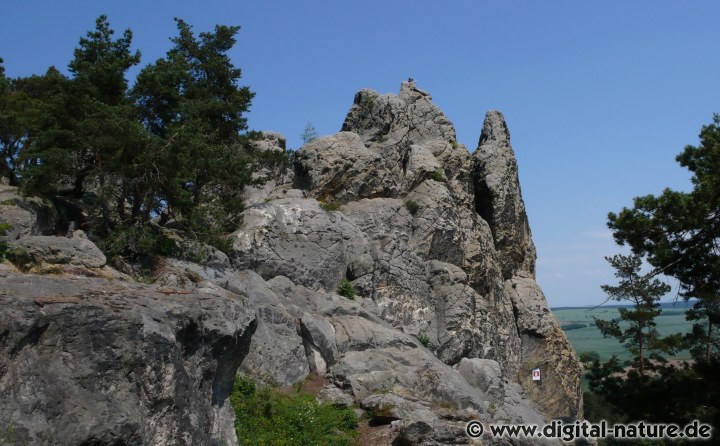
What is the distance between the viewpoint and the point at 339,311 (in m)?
26.0

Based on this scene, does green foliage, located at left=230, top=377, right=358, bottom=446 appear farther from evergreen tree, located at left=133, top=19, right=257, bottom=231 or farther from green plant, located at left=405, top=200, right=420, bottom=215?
green plant, located at left=405, top=200, right=420, bottom=215

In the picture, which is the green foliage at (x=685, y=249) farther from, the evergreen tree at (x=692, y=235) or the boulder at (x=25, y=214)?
the boulder at (x=25, y=214)

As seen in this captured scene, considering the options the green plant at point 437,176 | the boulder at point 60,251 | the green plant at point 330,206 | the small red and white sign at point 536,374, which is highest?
the green plant at point 437,176

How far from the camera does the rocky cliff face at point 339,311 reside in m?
12.7

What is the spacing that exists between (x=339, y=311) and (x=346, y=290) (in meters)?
2.64

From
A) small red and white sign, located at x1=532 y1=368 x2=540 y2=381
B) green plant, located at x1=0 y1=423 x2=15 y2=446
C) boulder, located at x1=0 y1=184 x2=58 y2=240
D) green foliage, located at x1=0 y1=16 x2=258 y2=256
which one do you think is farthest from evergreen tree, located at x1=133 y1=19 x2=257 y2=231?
small red and white sign, located at x1=532 y1=368 x2=540 y2=381

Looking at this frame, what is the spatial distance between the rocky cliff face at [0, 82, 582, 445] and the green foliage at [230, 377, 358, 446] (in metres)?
1.04

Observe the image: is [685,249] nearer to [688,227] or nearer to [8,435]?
[688,227]

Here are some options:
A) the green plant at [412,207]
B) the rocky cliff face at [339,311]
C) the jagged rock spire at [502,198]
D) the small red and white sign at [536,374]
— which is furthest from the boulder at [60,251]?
the jagged rock spire at [502,198]

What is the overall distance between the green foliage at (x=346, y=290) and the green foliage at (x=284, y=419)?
8.46 meters

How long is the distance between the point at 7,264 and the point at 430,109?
32.9 metres

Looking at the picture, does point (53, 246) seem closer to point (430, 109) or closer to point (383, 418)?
point (383, 418)

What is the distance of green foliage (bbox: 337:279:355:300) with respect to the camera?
28.5 m

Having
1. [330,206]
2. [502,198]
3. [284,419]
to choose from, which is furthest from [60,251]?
[502,198]
